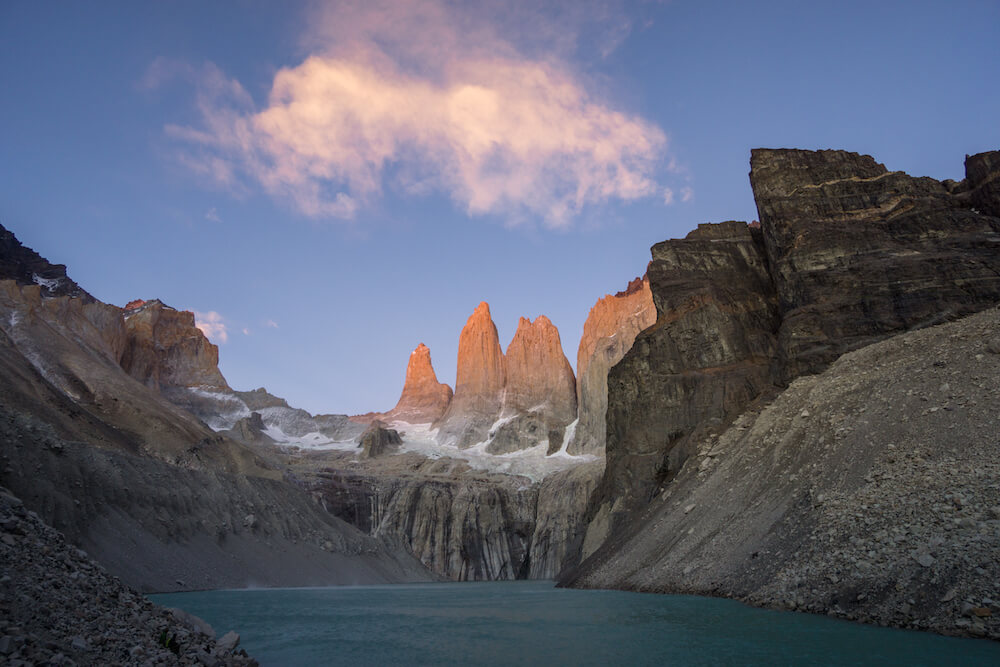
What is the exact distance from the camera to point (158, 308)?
353ft

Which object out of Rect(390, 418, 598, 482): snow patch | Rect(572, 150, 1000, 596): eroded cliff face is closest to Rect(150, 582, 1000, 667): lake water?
Rect(572, 150, 1000, 596): eroded cliff face

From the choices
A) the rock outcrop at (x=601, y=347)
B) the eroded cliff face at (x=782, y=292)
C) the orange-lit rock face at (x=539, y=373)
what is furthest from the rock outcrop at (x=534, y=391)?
the eroded cliff face at (x=782, y=292)

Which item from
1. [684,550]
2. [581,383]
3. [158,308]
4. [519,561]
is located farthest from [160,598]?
[158,308]

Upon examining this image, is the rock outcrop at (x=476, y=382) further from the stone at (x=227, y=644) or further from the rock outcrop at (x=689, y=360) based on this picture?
the stone at (x=227, y=644)

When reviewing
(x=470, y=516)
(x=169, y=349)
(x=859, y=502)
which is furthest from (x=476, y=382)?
(x=859, y=502)

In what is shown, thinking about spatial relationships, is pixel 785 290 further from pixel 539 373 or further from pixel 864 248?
pixel 539 373

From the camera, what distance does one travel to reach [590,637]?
14797 millimetres

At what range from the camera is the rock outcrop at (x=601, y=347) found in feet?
303

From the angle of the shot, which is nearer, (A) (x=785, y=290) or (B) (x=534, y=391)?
(A) (x=785, y=290)

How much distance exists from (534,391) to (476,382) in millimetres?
12633

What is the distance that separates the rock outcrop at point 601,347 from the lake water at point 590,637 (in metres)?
65.1

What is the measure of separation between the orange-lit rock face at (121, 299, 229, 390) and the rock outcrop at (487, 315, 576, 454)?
5540 cm

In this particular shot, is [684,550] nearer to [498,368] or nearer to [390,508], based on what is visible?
[390,508]

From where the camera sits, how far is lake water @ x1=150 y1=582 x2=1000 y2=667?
37.4 ft
